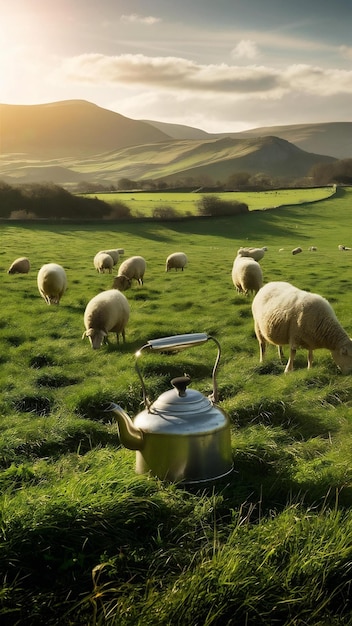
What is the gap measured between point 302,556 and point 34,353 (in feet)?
26.4

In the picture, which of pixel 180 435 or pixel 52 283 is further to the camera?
pixel 52 283

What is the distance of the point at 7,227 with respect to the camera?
140 ft

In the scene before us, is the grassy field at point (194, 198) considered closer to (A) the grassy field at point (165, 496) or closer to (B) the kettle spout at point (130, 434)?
(A) the grassy field at point (165, 496)

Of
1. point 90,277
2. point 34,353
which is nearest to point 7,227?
point 90,277

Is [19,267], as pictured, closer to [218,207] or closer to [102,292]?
[102,292]

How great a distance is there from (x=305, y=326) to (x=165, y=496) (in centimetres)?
565

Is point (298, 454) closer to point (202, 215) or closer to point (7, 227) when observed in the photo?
point (7, 227)

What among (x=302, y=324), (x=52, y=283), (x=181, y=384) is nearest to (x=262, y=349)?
(x=302, y=324)

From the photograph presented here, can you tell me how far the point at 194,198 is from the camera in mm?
62156

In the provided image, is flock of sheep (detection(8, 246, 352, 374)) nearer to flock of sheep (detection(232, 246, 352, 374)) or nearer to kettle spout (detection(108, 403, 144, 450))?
flock of sheep (detection(232, 246, 352, 374))

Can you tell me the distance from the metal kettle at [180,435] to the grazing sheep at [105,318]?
6833 millimetres

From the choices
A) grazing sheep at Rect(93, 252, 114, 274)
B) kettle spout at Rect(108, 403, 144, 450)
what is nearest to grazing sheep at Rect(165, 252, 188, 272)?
grazing sheep at Rect(93, 252, 114, 274)

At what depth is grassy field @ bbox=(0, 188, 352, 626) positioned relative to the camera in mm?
3516

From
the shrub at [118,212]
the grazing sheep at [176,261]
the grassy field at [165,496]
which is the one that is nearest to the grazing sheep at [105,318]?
the grassy field at [165,496]
